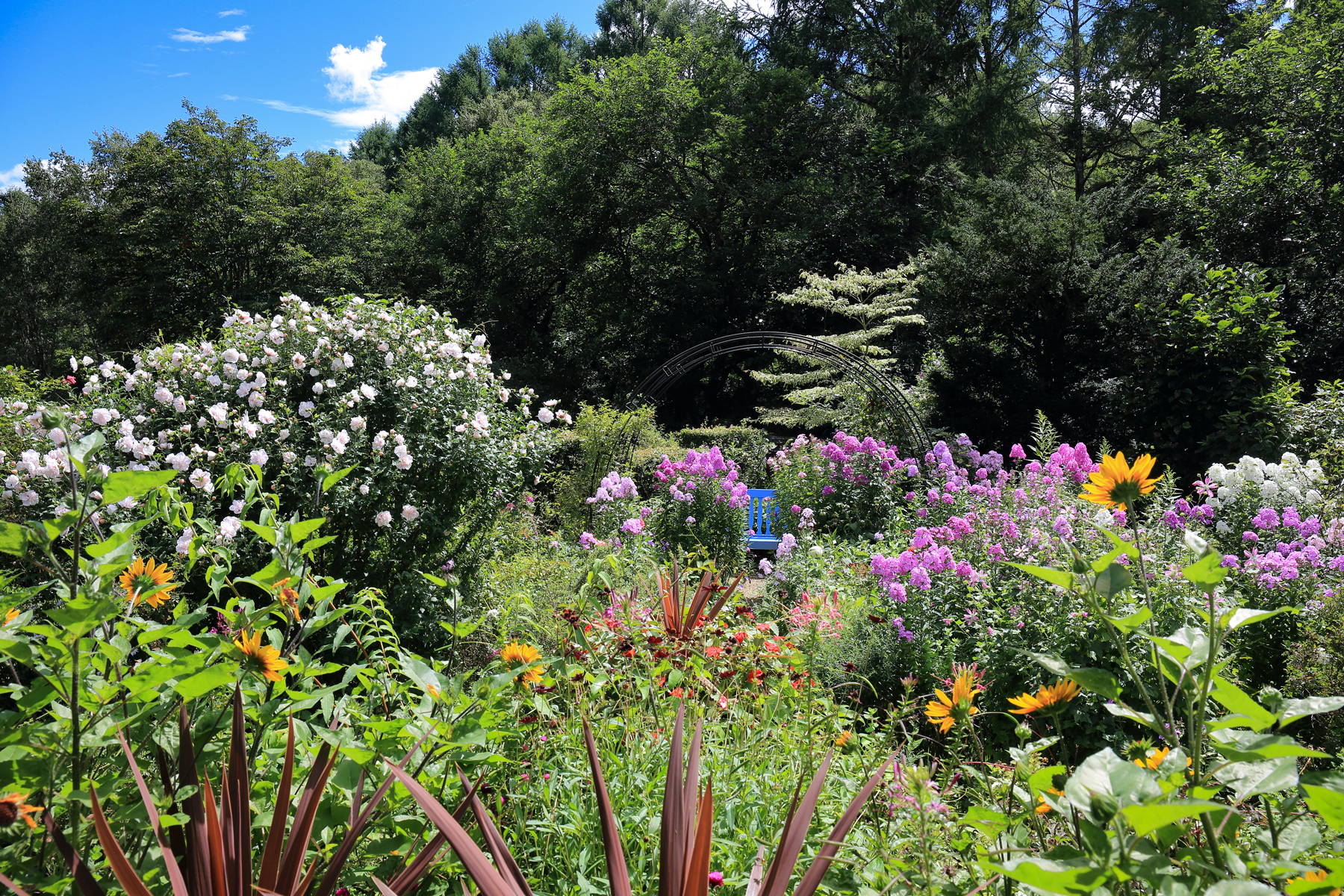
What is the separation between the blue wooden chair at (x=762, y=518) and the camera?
20.5ft

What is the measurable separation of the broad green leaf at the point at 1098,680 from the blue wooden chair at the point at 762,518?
5.48m

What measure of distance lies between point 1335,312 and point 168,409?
11.5 meters

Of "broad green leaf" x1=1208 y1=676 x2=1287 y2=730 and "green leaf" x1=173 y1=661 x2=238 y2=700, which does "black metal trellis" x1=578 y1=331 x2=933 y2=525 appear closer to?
"green leaf" x1=173 y1=661 x2=238 y2=700

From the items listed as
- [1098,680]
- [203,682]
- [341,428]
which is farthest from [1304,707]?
[341,428]

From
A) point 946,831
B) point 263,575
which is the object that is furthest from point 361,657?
point 946,831

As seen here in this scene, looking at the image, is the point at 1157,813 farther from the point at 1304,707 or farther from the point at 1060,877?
the point at 1304,707

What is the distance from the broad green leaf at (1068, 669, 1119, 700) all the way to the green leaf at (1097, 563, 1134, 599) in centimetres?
8

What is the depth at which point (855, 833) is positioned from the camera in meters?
1.55

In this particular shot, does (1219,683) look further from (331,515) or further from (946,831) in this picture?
(331,515)

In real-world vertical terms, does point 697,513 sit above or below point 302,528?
below

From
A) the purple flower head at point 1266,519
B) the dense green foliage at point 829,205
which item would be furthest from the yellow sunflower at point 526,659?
the dense green foliage at point 829,205

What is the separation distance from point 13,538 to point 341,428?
298cm

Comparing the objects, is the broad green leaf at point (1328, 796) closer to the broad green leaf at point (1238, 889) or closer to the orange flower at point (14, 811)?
the broad green leaf at point (1238, 889)

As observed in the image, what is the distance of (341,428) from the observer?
373 cm
